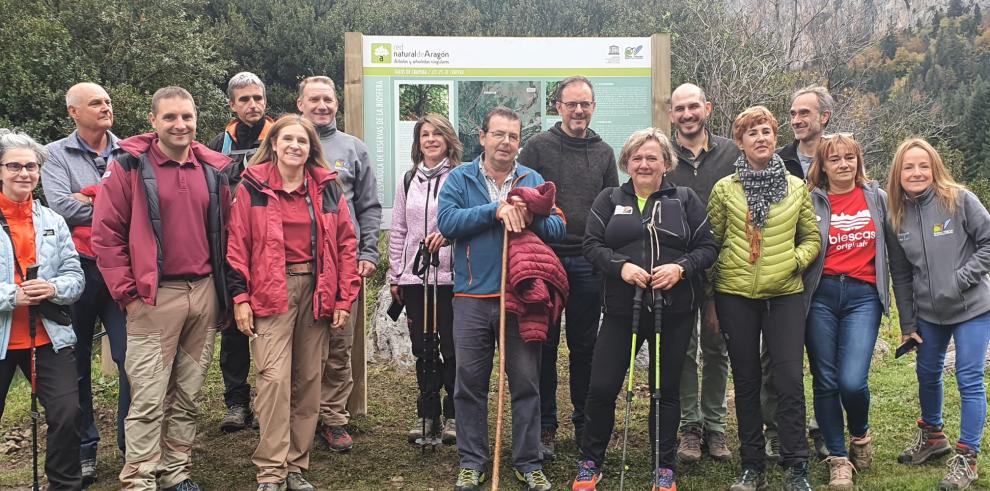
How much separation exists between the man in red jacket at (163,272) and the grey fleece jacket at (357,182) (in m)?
1.18

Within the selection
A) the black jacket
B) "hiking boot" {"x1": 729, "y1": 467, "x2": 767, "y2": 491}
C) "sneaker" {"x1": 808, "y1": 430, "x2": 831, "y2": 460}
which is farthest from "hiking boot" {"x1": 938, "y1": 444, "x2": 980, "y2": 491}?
the black jacket

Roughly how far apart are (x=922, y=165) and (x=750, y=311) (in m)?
1.54

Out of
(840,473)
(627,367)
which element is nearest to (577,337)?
(627,367)

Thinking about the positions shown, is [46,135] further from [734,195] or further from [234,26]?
[734,195]

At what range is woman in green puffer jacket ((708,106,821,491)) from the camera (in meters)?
4.80

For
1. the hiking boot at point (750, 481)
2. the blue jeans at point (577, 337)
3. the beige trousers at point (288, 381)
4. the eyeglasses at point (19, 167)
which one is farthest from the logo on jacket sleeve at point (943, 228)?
the eyeglasses at point (19, 167)

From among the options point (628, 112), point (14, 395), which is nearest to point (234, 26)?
point (14, 395)

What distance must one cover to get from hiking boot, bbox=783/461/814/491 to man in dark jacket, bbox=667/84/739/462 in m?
0.77

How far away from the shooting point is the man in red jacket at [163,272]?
4668 millimetres

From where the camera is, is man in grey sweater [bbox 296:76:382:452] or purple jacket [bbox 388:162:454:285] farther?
man in grey sweater [bbox 296:76:382:452]

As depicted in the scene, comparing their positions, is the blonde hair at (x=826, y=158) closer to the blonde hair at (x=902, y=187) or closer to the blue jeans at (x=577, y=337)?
the blonde hair at (x=902, y=187)

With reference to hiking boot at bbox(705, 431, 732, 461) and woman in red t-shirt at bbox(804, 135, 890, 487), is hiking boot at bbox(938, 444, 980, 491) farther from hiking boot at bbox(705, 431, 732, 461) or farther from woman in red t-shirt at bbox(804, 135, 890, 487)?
hiking boot at bbox(705, 431, 732, 461)

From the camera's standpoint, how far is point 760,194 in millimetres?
4867

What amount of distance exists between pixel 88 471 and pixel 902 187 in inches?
229
